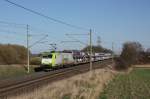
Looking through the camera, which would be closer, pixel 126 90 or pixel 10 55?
pixel 126 90

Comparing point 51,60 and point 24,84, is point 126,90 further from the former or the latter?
point 51,60

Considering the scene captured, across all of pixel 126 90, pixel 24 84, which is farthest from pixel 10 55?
pixel 126 90

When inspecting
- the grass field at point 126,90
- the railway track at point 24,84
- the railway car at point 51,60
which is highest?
the railway car at point 51,60

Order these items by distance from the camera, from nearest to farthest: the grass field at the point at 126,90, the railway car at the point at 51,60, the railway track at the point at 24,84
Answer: the grass field at the point at 126,90, the railway track at the point at 24,84, the railway car at the point at 51,60

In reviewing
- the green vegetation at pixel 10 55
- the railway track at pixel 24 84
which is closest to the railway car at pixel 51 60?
the railway track at pixel 24 84

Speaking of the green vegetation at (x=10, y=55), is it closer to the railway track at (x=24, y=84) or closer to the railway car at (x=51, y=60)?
the railway car at (x=51, y=60)

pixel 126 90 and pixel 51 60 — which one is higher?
pixel 51 60

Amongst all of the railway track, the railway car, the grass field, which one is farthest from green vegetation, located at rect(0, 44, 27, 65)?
the grass field

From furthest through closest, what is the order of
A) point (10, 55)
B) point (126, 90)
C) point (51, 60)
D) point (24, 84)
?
point (10, 55) → point (51, 60) → point (24, 84) → point (126, 90)

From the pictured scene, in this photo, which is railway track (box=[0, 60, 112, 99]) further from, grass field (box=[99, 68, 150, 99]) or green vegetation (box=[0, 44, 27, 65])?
green vegetation (box=[0, 44, 27, 65])

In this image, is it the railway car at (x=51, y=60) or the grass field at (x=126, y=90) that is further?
the railway car at (x=51, y=60)

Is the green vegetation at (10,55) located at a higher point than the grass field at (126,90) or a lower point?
higher

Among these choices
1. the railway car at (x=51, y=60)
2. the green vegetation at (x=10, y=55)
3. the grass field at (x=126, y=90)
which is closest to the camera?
the grass field at (x=126, y=90)

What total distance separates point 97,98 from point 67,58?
47.3m
